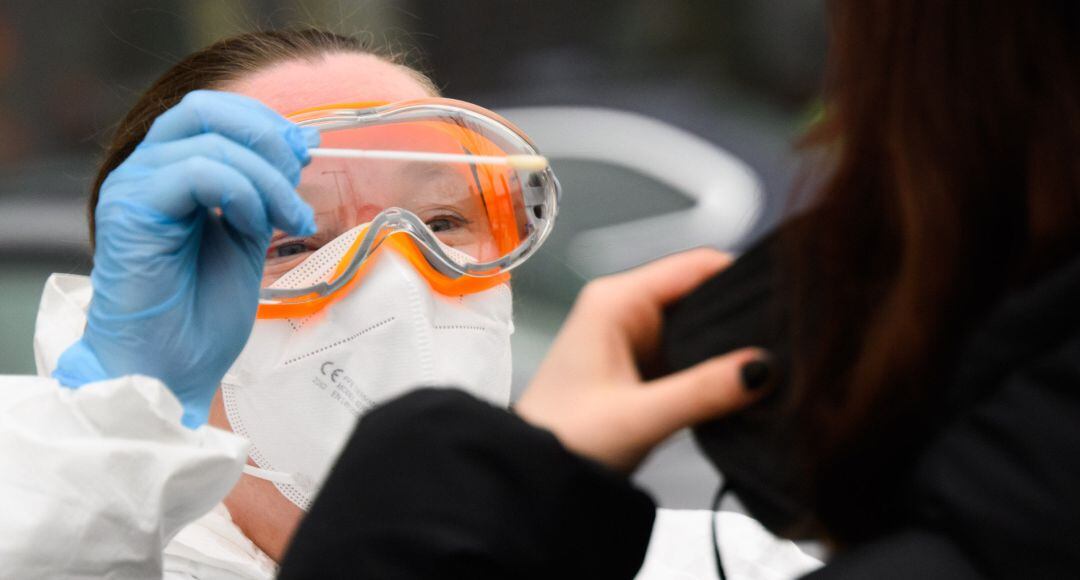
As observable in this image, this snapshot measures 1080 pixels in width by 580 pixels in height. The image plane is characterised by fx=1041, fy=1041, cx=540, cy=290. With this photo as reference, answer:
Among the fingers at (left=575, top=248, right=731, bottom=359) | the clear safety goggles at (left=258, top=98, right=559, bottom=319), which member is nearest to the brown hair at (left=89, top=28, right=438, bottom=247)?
the clear safety goggles at (left=258, top=98, right=559, bottom=319)

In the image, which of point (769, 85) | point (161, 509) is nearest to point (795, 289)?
point (161, 509)

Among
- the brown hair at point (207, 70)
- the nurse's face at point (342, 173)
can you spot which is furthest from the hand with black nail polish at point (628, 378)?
the brown hair at point (207, 70)

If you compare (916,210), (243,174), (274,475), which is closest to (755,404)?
(916,210)

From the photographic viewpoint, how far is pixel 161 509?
1.27 meters

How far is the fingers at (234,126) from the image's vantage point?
4.49 feet

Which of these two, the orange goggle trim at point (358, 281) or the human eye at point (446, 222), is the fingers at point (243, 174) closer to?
the orange goggle trim at point (358, 281)

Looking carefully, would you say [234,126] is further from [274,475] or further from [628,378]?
[628,378]

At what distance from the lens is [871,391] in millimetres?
582

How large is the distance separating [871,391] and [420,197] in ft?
3.71

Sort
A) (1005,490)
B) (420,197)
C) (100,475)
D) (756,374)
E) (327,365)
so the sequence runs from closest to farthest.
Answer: (1005,490) → (756,374) → (100,475) → (327,365) → (420,197)

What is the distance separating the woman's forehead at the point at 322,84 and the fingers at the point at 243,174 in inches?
12.5

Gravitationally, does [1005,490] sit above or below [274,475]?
above

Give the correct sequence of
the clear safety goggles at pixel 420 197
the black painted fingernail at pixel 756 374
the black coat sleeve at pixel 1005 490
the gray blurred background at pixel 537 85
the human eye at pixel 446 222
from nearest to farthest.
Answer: the black coat sleeve at pixel 1005 490, the black painted fingernail at pixel 756 374, the clear safety goggles at pixel 420 197, the human eye at pixel 446 222, the gray blurred background at pixel 537 85

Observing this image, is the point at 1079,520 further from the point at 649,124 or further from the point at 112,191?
the point at 649,124
